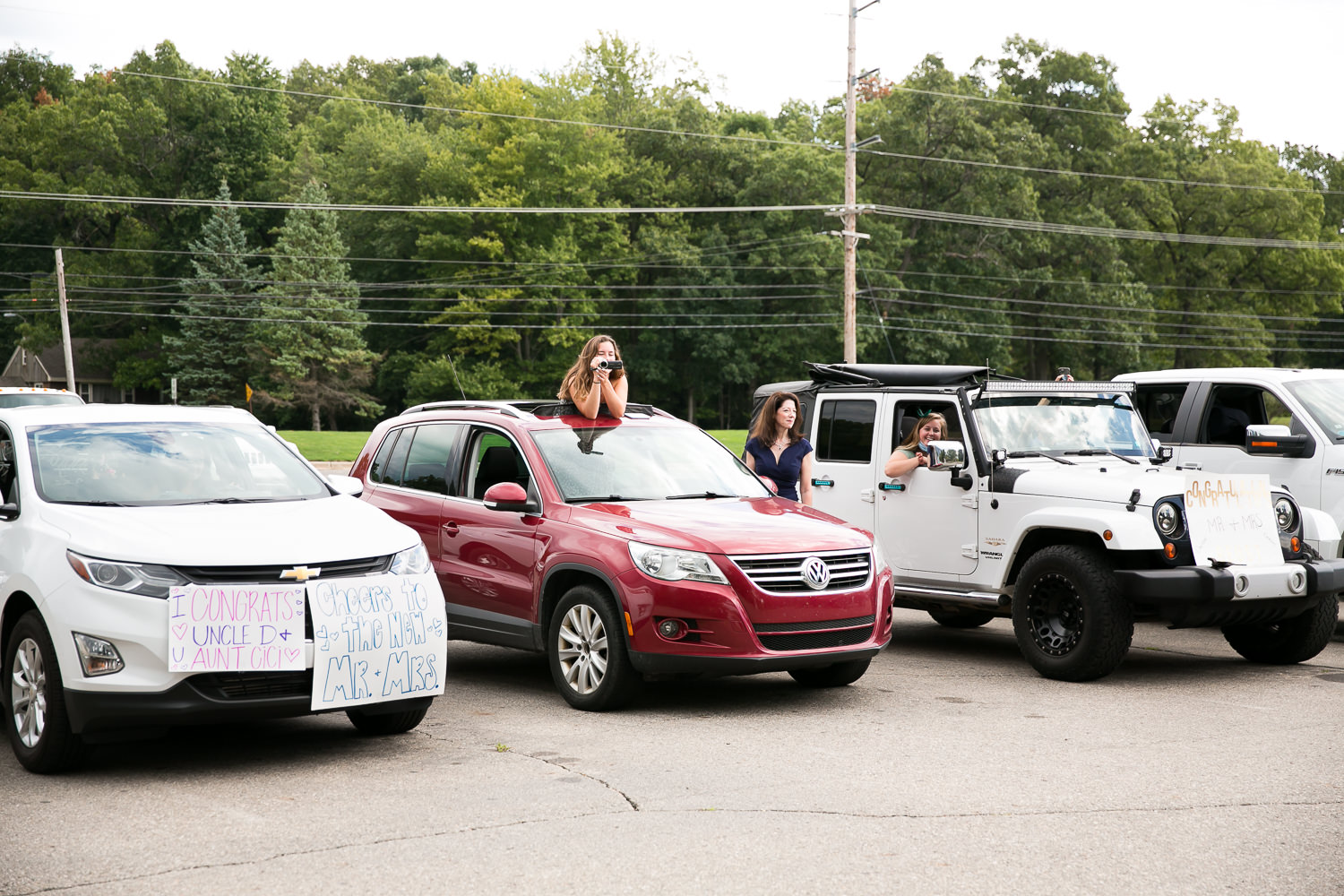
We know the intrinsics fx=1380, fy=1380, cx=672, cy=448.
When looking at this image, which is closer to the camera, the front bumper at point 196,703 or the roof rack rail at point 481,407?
the front bumper at point 196,703

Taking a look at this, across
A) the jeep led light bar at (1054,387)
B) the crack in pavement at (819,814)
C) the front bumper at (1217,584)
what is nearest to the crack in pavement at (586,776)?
the crack in pavement at (819,814)

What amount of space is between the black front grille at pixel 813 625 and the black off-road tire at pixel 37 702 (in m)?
3.50

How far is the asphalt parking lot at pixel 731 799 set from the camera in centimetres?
479

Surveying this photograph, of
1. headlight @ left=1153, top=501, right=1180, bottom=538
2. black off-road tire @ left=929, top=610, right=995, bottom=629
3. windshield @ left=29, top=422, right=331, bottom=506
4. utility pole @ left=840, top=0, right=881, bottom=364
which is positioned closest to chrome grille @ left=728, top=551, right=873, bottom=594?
headlight @ left=1153, top=501, right=1180, bottom=538

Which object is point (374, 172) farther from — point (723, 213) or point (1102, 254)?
point (1102, 254)

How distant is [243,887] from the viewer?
15.2ft

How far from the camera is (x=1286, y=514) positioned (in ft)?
30.9

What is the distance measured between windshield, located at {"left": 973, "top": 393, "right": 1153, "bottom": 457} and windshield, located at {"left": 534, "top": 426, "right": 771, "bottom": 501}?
195 cm

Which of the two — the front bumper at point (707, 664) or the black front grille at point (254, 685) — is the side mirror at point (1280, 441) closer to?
the front bumper at point (707, 664)

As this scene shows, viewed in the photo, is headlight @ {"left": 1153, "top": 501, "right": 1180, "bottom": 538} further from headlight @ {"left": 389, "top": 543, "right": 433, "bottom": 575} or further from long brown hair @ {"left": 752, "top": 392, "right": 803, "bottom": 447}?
headlight @ {"left": 389, "top": 543, "right": 433, "bottom": 575}

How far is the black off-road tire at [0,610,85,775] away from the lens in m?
6.12

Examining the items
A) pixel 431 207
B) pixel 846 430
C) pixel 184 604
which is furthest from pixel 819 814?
pixel 431 207

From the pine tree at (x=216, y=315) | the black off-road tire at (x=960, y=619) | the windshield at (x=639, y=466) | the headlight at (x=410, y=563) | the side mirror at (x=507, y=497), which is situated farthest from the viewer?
the pine tree at (x=216, y=315)

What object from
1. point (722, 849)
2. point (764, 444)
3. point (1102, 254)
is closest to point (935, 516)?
point (764, 444)
